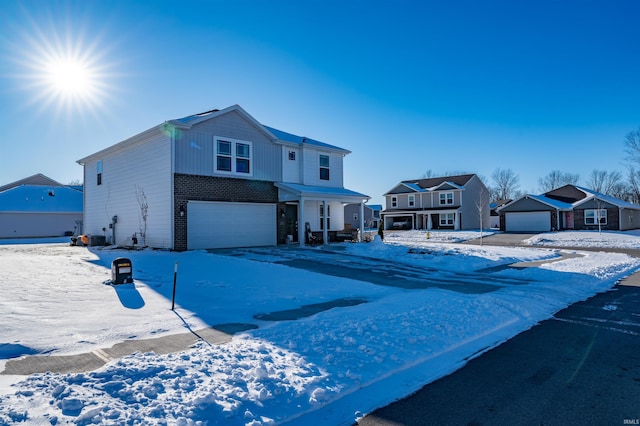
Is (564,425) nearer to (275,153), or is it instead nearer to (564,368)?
(564,368)

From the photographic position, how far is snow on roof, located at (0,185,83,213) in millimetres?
35406

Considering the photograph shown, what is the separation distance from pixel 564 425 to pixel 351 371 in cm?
207

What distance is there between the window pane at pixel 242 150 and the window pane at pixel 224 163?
62 centimetres

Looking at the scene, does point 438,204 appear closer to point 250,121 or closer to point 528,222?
point 528,222

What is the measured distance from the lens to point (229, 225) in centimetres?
1942

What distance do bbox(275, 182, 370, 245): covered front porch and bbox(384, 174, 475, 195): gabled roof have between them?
27.1 m

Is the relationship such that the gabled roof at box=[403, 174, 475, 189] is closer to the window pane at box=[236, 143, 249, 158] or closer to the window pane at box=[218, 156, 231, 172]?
the window pane at box=[236, 143, 249, 158]

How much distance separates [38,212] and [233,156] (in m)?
26.7

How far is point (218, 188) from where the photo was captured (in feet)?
61.7

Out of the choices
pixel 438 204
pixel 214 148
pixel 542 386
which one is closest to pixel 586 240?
pixel 438 204

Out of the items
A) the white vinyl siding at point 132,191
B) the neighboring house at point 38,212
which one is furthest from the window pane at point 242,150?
the neighboring house at point 38,212

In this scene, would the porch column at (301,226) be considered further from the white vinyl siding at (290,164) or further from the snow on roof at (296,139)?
the snow on roof at (296,139)

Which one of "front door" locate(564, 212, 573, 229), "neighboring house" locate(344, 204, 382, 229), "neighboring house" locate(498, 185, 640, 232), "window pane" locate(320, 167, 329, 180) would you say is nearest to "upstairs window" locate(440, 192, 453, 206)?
"neighboring house" locate(498, 185, 640, 232)

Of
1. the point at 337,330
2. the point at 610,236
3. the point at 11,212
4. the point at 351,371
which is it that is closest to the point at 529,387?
the point at 351,371
